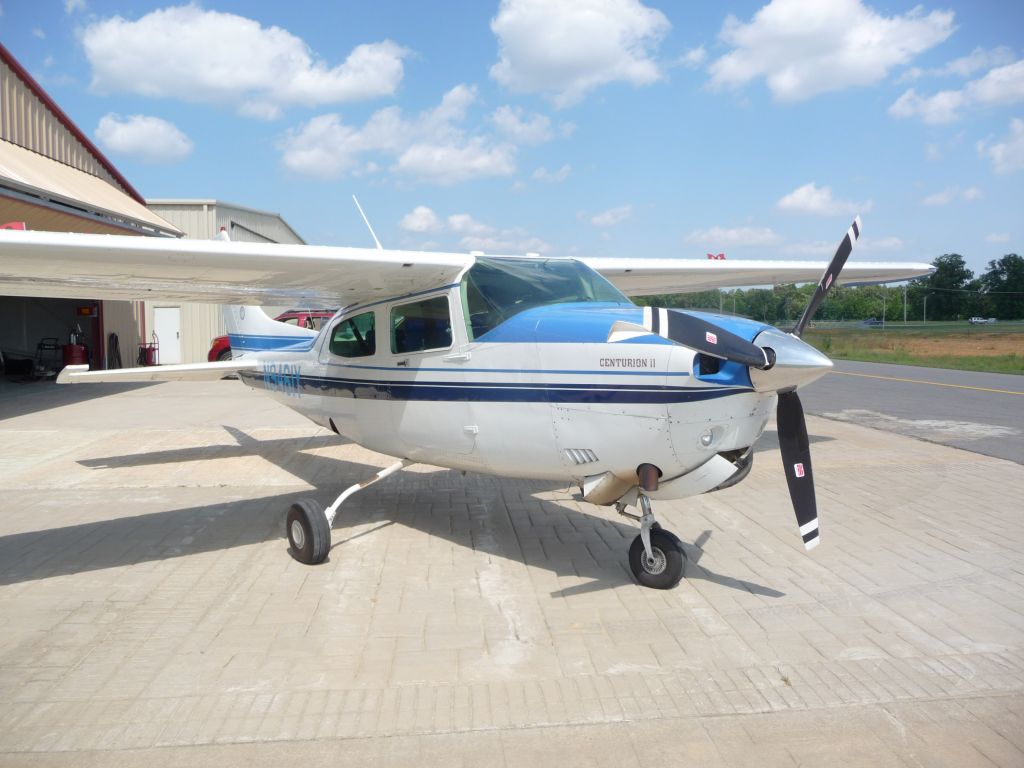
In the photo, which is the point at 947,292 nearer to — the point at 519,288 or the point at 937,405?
the point at 937,405

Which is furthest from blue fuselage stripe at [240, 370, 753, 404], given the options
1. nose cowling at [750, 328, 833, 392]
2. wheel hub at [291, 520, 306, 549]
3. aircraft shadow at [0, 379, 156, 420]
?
aircraft shadow at [0, 379, 156, 420]

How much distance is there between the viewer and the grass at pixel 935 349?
27502 mm

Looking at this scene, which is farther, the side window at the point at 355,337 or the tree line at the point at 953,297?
the tree line at the point at 953,297

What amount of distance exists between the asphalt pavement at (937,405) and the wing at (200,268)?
320 inches

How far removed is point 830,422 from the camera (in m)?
12.9

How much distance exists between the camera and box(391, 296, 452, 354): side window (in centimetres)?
555

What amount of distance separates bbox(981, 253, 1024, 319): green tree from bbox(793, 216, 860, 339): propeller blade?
336ft

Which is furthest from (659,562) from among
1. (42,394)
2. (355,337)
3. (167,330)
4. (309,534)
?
(167,330)

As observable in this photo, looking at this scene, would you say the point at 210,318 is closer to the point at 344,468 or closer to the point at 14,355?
the point at 14,355

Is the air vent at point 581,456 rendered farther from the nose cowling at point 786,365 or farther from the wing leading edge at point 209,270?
the wing leading edge at point 209,270

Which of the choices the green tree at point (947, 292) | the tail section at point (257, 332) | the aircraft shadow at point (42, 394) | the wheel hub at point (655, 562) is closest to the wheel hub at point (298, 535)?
the wheel hub at point (655, 562)

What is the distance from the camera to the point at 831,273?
16.4 ft

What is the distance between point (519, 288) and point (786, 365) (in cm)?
195

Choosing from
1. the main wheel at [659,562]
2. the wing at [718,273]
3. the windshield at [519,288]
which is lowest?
the main wheel at [659,562]
